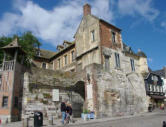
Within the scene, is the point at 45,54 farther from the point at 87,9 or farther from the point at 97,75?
the point at 97,75

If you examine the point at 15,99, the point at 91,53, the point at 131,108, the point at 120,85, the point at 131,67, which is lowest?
the point at 131,108

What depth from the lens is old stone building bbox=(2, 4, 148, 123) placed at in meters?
16.0

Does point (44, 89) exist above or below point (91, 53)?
below

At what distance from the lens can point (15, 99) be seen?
47.6ft

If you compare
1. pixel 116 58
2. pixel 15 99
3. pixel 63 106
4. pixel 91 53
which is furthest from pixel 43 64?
pixel 63 106

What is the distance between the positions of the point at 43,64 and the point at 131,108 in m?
17.0

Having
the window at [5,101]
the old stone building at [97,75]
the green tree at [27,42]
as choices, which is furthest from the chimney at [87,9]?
the window at [5,101]

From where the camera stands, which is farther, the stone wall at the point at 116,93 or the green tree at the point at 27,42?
the green tree at the point at 27,42

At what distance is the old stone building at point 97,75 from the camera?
16.0 meters

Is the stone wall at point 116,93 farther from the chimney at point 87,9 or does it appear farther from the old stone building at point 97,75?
the chimney at point 87,9

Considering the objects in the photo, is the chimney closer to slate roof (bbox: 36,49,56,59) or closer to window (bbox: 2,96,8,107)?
slate roof (bbox: 36,49,56,59)

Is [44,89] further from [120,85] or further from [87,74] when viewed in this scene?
[120,85]

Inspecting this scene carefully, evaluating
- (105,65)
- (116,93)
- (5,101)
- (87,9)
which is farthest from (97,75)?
(87,9)

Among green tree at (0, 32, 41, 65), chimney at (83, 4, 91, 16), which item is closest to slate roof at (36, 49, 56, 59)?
green tree at (0, 32, 41, 65)
